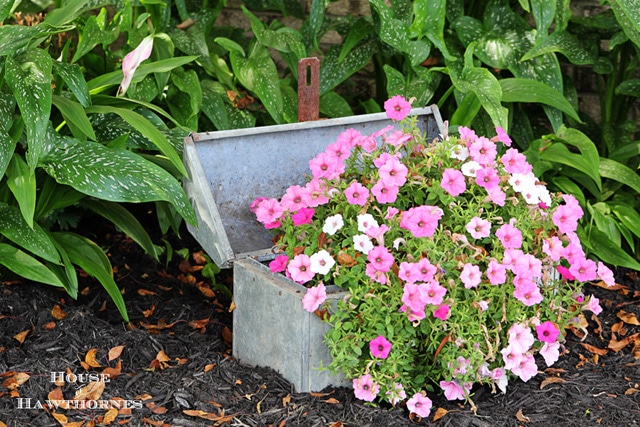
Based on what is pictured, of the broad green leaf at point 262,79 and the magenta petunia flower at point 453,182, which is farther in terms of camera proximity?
the broad green leaf at point 262,79

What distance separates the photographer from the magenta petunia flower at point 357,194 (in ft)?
6.74

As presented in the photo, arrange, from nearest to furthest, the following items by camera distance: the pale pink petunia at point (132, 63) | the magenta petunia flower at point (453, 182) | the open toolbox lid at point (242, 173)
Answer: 1. the magenta petunia flower at point (453, 182)
2. the open toolbox lid at point (242, 173)
3. the pale pink petunia at point (132, 63)

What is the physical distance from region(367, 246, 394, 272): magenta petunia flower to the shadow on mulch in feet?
1.12

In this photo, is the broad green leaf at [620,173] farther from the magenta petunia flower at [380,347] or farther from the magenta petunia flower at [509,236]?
the magenta petunia flower at [380,347]

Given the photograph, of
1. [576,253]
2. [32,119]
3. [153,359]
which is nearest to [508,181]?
[576,253]

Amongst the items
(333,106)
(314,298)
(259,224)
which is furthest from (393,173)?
(333,106)

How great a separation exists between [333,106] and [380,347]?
4.15ft

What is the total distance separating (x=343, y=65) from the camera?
304 centimetres

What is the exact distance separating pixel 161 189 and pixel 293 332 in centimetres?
51

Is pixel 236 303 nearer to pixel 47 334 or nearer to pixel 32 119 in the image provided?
pixel 47 334

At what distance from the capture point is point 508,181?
7.04 feet

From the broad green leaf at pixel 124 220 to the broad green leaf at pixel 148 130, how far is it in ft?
1.02

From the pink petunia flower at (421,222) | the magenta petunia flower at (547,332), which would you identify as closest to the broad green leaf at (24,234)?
the pink petunia flower at (421,222)

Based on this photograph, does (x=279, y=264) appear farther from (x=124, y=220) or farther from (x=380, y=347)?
(x=124, y=220)
